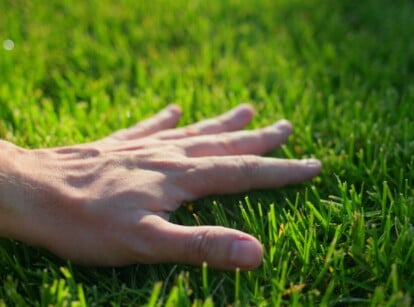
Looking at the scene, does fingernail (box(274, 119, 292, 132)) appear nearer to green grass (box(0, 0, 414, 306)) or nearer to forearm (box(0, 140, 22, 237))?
green grass (box(0, 0, 414, 306))

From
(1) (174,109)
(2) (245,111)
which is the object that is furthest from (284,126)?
(1) (174,109)

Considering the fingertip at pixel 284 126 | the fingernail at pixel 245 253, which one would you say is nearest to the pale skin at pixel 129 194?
the fingernail at pixel 245 253

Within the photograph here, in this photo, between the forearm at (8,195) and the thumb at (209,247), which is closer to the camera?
the thumb at (209,247)

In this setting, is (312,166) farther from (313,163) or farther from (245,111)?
(245,111)

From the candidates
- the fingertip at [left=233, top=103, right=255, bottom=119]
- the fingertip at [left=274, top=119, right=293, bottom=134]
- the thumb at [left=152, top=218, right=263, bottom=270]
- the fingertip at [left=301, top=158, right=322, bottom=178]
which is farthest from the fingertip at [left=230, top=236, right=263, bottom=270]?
the fingertip at [left=233, top=103, right=255, bottom=119]

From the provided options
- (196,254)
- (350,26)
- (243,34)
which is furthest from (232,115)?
(350,26)

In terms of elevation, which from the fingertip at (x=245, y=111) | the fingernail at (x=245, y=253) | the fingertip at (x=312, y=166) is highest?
the fingertip at (x=245, y=111)

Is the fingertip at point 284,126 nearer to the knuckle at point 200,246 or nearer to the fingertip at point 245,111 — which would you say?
the fingertip at point 245,111
